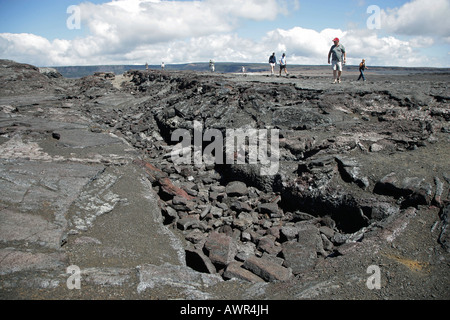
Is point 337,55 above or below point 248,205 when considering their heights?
above

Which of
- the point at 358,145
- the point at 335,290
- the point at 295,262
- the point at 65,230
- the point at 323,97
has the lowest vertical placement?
the point at 295,262

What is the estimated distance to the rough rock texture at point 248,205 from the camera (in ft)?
9.30

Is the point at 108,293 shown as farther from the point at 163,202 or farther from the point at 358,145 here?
the point at 358,145

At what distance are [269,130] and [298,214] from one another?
8.66ft

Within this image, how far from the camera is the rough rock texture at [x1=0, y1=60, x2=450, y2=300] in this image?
2.83 meters

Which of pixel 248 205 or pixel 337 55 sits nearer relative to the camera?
pixel 248 205

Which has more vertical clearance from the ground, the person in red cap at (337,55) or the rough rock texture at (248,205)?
the person in red cap at (337,55)

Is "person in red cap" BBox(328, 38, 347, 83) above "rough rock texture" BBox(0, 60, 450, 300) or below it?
above

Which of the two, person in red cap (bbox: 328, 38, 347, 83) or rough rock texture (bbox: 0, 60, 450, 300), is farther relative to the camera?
person in red cap (bbox: 328, 38, 347, 83)

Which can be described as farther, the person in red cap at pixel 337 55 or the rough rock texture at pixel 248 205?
the person in red cap at pixel 337 55

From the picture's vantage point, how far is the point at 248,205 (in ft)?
17.9

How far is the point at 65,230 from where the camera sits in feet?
11.6
